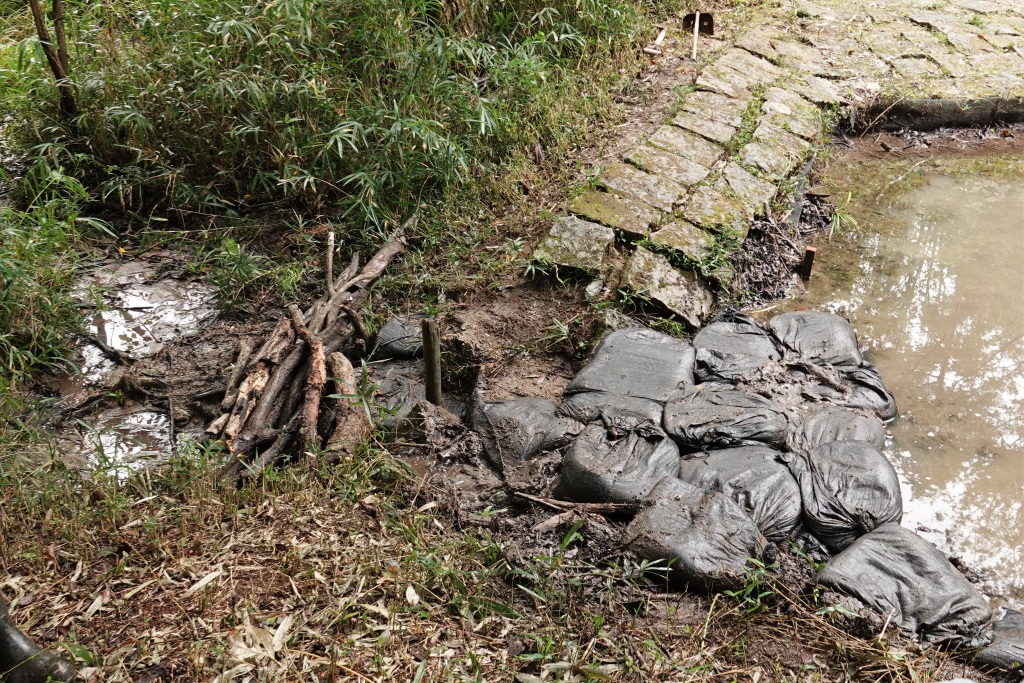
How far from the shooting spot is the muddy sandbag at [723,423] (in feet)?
9.03

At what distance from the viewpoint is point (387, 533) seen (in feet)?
8.08

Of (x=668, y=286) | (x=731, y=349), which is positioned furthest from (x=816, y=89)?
(x=731, y=349)

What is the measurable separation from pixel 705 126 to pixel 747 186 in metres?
0.60

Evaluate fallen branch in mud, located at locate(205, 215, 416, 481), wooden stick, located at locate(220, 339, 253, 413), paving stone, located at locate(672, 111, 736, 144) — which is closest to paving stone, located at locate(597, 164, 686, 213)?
paving stone, located at locate(672, 111, 736, 144)

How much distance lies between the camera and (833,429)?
2818 mm

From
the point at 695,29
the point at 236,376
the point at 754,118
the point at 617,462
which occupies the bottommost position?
the point at 617,462

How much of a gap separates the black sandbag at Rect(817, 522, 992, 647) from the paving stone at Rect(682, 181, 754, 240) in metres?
1.85

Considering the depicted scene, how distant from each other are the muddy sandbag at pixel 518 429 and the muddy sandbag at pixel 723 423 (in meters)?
0.35

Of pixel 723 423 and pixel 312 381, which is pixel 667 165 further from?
pixel 312 381

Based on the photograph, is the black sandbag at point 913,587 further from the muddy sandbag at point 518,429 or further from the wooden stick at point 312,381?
the wooden stick at point 312,381

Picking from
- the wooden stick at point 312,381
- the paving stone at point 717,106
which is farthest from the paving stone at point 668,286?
the paving stone at point 717,106

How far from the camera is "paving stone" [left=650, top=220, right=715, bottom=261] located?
12.1ft

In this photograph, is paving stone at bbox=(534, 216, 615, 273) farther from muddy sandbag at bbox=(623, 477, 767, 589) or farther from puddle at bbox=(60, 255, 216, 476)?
puddle at bbox=(60, 255, 216, 476)

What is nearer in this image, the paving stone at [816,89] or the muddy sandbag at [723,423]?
the muddy sandbag at [723,423]
